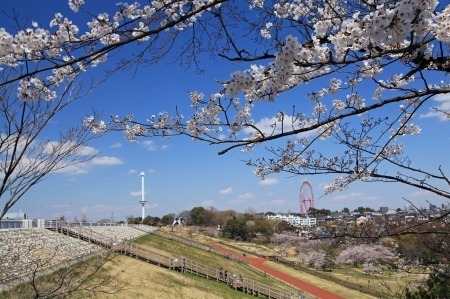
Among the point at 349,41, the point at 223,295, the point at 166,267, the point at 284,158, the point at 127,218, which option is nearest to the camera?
the point at 349,41

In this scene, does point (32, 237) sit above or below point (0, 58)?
below

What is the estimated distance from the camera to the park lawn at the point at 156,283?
18078 mm

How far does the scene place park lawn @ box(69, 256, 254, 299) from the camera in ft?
59.3

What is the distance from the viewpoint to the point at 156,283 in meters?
20.4

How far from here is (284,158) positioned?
16.6ft

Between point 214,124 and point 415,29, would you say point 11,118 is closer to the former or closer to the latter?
point 214,124

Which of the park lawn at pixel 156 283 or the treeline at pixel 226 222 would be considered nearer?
the park lawn at pixel 156 283

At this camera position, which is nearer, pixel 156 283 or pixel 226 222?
pixel 156 283

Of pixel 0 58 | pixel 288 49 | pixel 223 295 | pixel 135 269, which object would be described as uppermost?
pixel 0 58

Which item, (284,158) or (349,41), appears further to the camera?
(284,158)

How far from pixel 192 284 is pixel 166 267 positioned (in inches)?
146

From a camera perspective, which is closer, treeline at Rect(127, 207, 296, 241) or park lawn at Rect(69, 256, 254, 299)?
park lawn at Rect(69, 256, 254, 299)

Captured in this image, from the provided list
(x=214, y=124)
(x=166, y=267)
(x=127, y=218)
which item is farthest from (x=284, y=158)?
(x=127, y=218)

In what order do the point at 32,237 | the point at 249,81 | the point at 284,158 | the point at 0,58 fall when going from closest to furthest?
the point at 249,81 → the point at 0,58 → the point at 284,158 → the point at 32,237
